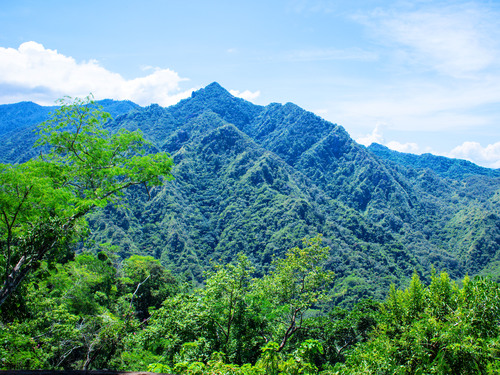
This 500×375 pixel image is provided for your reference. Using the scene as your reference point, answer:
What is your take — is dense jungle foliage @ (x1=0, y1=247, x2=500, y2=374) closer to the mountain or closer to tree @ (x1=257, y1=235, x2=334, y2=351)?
tree @ (x1=257, y1=235, x2=334, y2=351)

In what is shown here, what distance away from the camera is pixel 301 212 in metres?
121

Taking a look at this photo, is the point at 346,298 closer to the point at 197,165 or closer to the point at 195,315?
the point at 195,315

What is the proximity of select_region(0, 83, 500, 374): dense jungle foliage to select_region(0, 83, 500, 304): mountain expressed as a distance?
812mm

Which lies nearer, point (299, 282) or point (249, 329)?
point (249, 329)

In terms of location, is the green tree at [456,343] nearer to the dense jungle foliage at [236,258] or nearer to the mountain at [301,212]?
the dense jungle foliage at [236,258]

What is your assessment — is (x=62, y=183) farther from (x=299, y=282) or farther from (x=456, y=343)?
(x=299, y=282)

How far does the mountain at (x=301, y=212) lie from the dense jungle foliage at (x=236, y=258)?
0.81 meters

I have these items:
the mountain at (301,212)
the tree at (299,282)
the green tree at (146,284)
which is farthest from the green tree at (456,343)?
the mountain at (301,212)

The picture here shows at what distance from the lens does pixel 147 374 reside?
256 centimetres

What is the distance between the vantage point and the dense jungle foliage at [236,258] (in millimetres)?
6703

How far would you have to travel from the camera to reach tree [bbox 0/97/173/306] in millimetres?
5535

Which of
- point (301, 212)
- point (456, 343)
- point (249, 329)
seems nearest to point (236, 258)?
point (301, 212)

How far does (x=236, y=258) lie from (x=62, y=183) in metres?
105

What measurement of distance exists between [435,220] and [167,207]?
5553 inches
